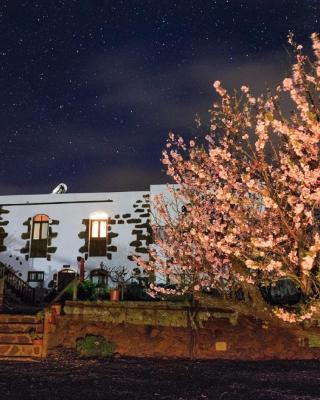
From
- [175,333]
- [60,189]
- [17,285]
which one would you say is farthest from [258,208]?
[60,189]

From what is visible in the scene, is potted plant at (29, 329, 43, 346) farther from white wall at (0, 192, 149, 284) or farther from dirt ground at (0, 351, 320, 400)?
white wall at (0, 192, 149, 284)

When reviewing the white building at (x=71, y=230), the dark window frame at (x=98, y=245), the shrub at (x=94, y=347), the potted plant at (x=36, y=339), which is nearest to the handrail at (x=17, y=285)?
the white building at (x=71, y=230)

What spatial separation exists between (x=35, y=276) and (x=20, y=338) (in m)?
12.2

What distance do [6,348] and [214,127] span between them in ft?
23.6

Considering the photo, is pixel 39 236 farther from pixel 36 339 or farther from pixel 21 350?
pixel 21 350

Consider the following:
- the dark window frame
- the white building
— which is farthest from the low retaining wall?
the dark window frame

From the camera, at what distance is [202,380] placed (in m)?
8.62

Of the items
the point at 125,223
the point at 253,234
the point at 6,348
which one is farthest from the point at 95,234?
the point at 253,234

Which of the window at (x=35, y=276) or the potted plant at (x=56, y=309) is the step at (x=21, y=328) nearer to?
the potted plant at (x=56, y=309)

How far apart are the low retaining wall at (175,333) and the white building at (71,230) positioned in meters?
10.1

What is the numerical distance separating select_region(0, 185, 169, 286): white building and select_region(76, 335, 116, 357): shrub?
10791mm

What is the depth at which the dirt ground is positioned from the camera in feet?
23.5

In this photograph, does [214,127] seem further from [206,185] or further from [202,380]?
[202,380]

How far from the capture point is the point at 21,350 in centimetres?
1133
